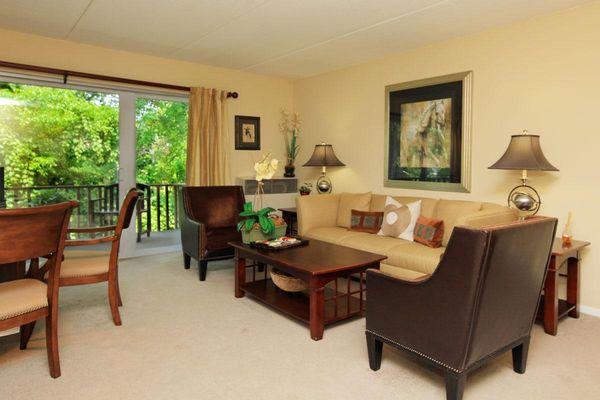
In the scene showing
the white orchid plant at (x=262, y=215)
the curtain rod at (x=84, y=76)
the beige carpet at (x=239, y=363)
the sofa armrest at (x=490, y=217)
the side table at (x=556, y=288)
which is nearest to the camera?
the beige carpet at (x=239, y=363)

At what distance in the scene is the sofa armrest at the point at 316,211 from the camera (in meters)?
4.44

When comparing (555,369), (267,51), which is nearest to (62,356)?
(555,369)

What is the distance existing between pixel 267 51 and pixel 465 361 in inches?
149

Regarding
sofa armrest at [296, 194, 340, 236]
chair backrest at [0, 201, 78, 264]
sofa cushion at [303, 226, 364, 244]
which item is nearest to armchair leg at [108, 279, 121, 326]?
chair backrest at [0, 201, 78, 264]

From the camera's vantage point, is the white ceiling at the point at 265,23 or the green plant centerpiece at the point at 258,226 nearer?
the white ceiling at the point at 265,23

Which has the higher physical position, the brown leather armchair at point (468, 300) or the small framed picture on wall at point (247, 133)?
the small framed picture on wall at point (247, 133)

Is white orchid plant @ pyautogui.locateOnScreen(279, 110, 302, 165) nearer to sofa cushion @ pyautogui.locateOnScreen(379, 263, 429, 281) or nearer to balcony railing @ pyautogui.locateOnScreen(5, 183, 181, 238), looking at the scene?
balcony railing @ pyautogui.locateOnScreen(5, 183, 181, 238)

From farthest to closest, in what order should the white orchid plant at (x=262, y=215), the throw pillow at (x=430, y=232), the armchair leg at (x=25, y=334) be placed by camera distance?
the throw pillow at (x=430, y=232)
the white orchid plant at (x=262, y=215)
the armchair leg at (x=25, y=334)

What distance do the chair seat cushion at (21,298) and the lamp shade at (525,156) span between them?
3185 millimetres

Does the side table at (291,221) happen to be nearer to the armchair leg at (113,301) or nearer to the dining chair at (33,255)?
the armchair leg at (113,301)

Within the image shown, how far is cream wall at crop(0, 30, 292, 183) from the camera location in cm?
405

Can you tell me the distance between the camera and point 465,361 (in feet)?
5.94

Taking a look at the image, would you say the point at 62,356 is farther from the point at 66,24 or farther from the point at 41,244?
the point at 66,24

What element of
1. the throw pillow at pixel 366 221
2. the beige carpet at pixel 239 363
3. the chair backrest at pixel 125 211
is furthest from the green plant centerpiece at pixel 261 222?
the throw pillow at pixel 366 221
